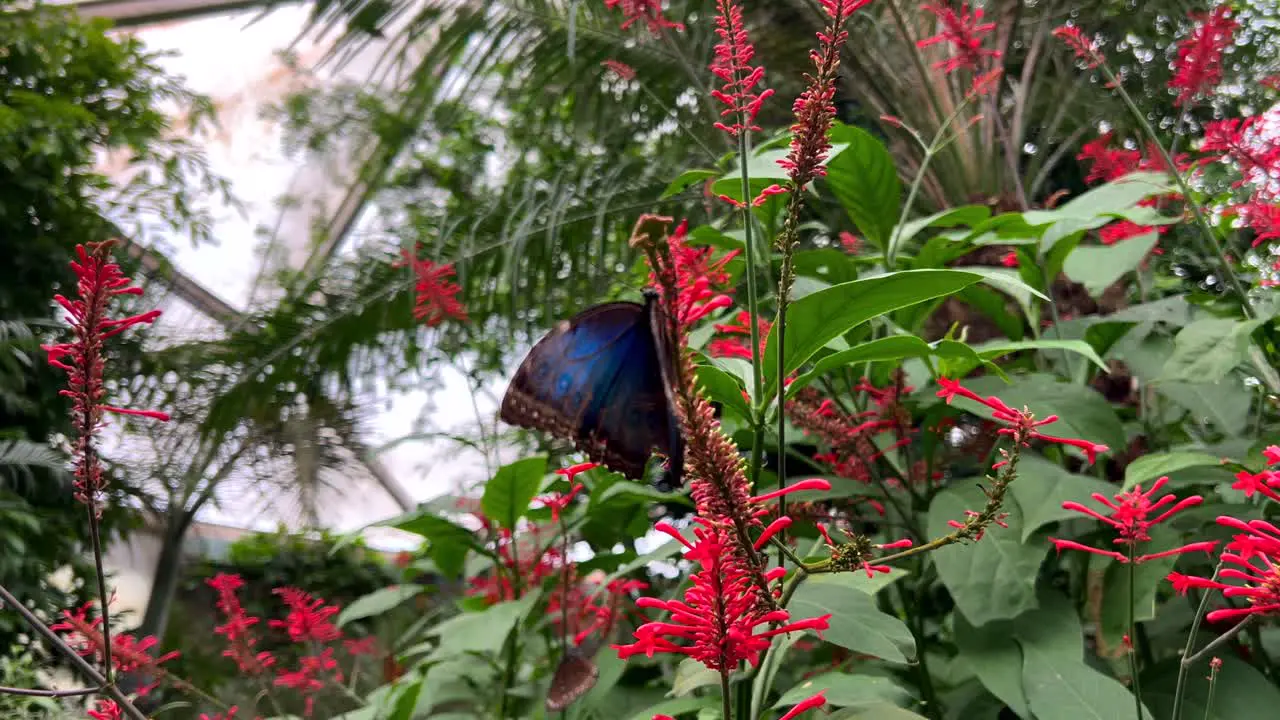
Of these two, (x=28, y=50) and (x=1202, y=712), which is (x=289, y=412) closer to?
(x=28, y=50)

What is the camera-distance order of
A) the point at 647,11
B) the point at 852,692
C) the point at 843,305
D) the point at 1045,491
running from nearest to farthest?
the point at 843,305 < the point at 852,692 < the point at 1045,491 < the point at 647,11

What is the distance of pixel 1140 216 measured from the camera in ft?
3.09

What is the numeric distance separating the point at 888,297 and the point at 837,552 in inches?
6.5

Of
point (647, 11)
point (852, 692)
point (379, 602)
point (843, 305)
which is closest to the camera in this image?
point (843, 305)

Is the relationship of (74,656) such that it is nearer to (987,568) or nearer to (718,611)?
(718,611)

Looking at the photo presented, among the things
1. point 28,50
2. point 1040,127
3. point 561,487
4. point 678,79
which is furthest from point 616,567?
point 28,50

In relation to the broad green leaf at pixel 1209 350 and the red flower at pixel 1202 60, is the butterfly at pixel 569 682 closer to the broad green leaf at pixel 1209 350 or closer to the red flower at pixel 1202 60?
the broad green leaf at pixel 1209 350

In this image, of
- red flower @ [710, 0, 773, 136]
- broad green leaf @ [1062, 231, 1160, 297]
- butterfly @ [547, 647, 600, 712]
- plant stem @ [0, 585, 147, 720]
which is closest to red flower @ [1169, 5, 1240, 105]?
broad green leaf @ [1062, 231, 1160, 297]

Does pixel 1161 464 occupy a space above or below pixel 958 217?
below

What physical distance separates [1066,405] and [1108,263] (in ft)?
0.93

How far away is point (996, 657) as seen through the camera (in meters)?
0.72

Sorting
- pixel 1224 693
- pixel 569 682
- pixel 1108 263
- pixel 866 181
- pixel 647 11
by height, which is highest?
pixel 647 11

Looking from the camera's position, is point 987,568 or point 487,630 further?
point 487,630

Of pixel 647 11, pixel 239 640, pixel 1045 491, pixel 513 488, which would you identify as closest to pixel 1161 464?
pixel 1045 491
